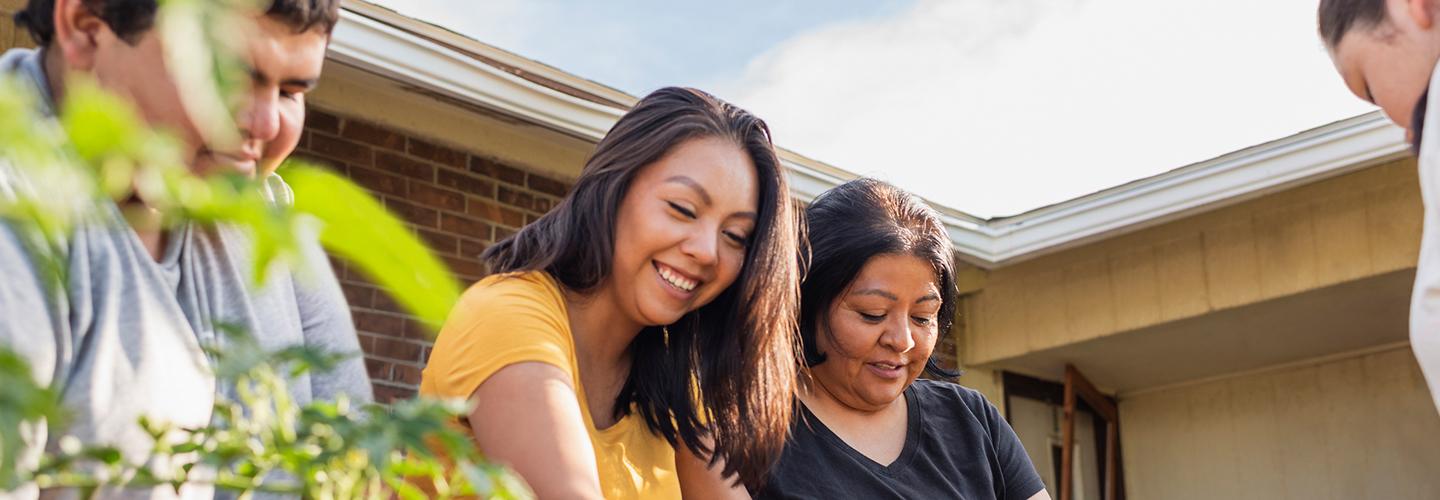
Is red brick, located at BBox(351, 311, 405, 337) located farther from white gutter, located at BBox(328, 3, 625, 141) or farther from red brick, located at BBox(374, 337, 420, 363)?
white gutter, located at BBox(328, 3, 625, 141)

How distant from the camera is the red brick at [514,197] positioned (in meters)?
5.19

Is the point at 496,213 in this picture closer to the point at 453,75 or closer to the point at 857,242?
the point at 453,75

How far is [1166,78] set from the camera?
1243 centimetres

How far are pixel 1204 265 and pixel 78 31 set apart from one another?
5.66 meters

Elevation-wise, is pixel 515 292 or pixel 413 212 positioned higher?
pixel 413 212

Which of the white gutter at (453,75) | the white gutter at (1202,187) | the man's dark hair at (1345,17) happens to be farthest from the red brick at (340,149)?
the man's dark hair at (1345,17)

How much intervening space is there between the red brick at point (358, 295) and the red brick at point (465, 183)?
527mm

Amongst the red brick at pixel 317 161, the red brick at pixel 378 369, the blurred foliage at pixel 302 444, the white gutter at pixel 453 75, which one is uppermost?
the white gutter at pixel 453 75

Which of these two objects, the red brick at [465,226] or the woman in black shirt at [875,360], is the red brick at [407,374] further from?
the woman in black shirt at [875,360]

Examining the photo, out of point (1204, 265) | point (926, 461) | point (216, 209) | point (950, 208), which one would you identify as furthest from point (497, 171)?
point (216, 209)

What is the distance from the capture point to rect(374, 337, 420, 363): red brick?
4707mm

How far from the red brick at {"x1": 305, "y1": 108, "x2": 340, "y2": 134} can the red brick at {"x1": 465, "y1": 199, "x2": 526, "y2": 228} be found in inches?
22.4

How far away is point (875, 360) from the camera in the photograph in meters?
2.63

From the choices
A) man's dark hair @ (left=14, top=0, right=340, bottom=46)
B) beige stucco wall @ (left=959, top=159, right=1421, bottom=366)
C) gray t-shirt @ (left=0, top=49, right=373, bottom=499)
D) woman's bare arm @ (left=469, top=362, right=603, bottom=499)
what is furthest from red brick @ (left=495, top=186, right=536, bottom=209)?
man's dark hair @ (left=14, top=0, right=340, bottom=46)
